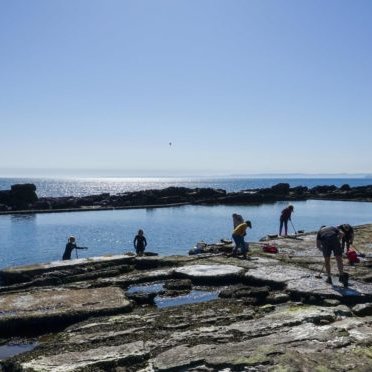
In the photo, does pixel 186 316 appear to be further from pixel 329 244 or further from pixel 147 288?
pixel 329 244

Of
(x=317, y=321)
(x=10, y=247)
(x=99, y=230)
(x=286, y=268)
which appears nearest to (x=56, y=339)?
(x=317, y=321)

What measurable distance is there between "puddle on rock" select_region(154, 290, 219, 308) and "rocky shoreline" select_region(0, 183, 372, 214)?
47.5 meters

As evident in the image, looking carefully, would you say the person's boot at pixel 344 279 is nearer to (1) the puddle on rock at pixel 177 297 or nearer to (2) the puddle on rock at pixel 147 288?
(1) the puddle on rock at pixel 177 297

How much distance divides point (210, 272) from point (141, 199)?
5256cm

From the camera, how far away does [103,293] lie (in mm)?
8883

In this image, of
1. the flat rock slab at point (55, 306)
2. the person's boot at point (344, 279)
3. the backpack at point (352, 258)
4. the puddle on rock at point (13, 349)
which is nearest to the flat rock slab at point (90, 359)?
the puddle on rock at point (13, 349)

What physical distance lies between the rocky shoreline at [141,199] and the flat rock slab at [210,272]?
4612 cm

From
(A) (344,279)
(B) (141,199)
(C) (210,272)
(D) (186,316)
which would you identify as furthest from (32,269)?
(B) (141,199)

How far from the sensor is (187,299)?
903 cm

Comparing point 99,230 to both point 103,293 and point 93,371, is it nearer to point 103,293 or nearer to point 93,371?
point 103,293

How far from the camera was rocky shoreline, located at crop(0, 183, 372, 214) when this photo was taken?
5719 centimetres

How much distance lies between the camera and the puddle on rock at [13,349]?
6.60 metres

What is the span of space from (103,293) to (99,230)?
2600 centimetres

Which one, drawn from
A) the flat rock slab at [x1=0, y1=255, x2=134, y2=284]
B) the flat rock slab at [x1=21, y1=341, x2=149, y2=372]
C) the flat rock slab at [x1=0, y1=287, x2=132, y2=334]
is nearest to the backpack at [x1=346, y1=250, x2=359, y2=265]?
the flat rock slab at [x1=0, y1=287, x2=132, y2=334]
